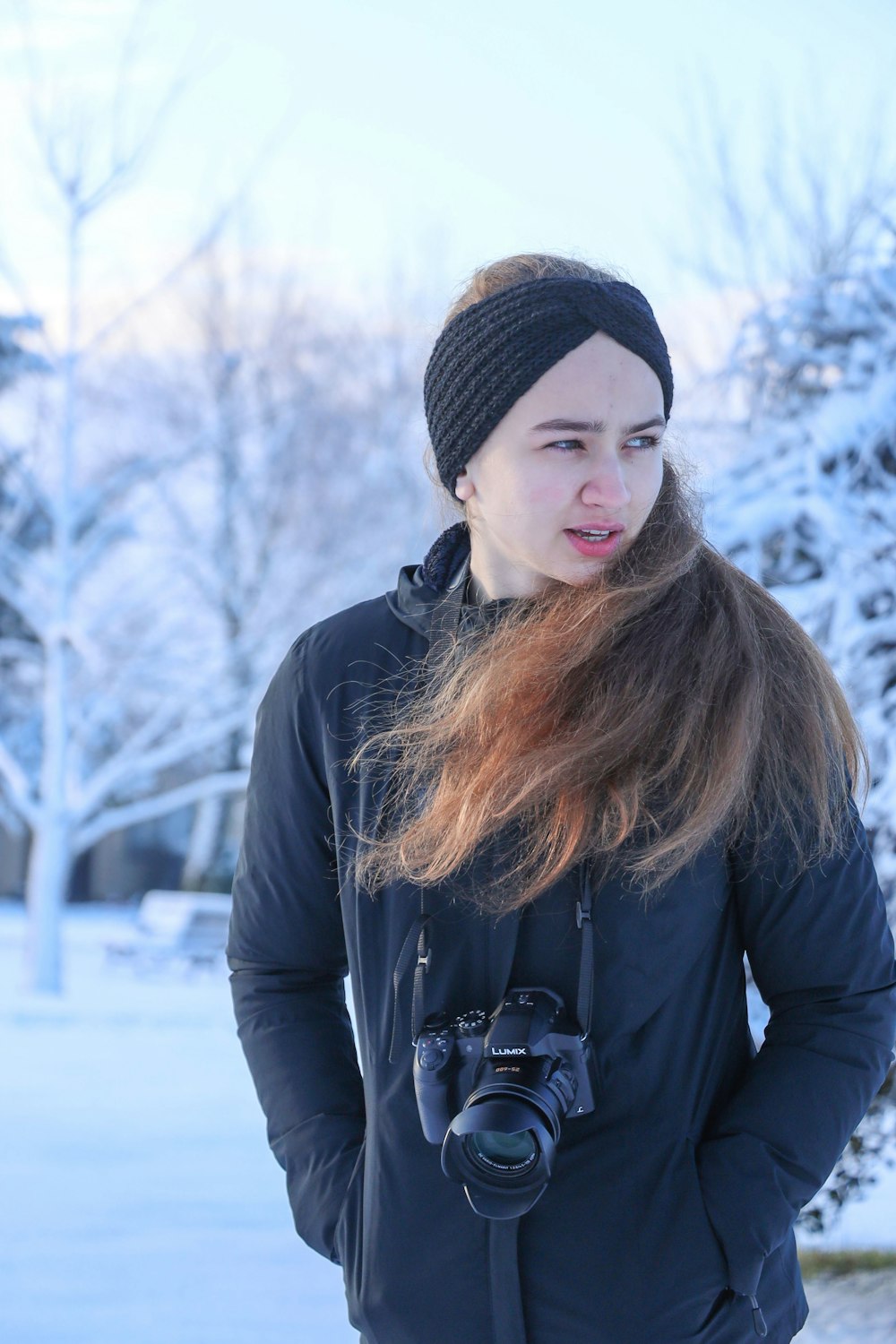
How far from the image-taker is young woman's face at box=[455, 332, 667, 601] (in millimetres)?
1322

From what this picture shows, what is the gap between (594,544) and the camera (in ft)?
4.42

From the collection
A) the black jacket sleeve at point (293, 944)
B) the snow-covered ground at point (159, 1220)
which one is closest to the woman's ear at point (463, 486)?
the black jacket sleeve at point (293, 944)

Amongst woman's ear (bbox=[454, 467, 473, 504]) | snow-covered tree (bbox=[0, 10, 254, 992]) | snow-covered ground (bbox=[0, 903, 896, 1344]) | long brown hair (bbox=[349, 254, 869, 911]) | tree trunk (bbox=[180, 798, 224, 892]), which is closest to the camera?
long brown hair (bbox=[349, 254, 869, 911])

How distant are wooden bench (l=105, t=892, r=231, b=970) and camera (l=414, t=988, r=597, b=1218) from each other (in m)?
9.92

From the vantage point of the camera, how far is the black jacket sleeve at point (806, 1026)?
1247 millimetres

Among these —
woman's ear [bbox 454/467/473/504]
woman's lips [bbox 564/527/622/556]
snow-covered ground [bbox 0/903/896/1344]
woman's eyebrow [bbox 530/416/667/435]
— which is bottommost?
snow-covered ground [bbox 0/903/896/1344]

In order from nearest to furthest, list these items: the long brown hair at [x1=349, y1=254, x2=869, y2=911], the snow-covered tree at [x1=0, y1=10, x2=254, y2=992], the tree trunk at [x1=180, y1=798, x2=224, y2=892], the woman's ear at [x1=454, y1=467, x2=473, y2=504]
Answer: the long brown hair at [x1=349, y1=254, x2=869, y2=911], the woman's ear at [x1=454, y1=467, x2=473, y2=504], the snow-covered tree at [x1=0, y1=10, x2=254, y2=992], the tree trunk at [x1=180, y1=798, x2=224, y2=892]

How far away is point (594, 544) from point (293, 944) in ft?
1.90

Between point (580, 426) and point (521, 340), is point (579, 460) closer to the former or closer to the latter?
point (580, 426)

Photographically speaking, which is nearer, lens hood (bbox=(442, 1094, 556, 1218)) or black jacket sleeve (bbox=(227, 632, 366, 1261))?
lens hood (bbox=(442, 1094, 556, 1218))

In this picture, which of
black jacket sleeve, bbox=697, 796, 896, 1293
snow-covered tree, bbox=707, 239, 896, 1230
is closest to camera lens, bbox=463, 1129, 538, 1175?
black jacket sleeve, bbox=697, 796, 896, 1293

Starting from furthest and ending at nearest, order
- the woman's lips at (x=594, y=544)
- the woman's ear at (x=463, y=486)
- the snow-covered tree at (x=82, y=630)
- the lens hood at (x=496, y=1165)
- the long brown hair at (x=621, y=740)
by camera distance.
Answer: the snow-covered tree at (x=82, y=630), the woman's ear at (x=463, y=486), the woman's lips at (x=594, y=544), the long brown hair at (x=621, y=740), the lens hood at (x=496, y=1165)

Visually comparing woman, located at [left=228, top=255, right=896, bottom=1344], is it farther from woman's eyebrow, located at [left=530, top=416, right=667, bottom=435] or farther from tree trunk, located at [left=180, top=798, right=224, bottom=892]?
tree trunk, located at [left=180, top=798, right=224, bottom=892]

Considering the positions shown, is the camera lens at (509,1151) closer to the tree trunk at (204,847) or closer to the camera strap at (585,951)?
the camera strap at (585,951)
